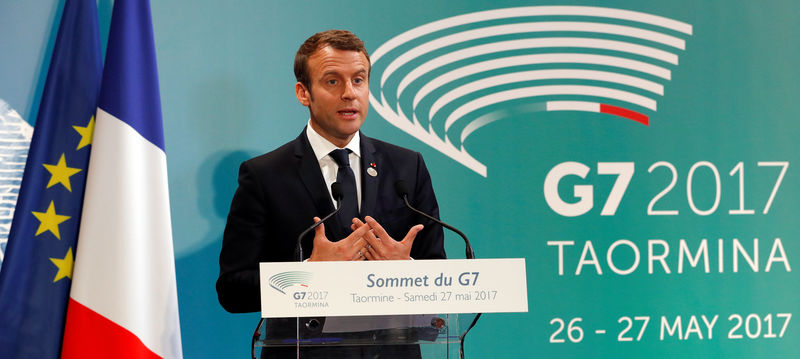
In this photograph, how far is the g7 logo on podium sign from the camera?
12.7ft

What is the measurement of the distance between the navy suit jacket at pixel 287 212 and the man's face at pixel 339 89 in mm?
119

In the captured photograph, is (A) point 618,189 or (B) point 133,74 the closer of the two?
(B) point 133,74

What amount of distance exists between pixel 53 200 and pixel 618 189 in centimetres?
262

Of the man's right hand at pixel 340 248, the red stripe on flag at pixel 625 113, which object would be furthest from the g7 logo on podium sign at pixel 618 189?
the man's right hand at pixel 340 248

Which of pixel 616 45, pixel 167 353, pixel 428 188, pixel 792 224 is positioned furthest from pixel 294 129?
pixel 792 224

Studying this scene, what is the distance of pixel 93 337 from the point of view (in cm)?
294

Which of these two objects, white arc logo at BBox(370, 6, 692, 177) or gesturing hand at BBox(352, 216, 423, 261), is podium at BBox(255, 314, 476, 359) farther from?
white arc logo at BBox(370, 6, 692, 177)

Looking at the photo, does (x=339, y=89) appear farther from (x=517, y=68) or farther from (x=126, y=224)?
(x=517, y=68)

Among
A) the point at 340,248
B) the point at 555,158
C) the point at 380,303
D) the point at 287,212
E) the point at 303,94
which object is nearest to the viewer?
the point at 380,303

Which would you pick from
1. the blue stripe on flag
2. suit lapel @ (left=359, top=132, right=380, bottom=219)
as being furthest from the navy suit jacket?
the blue stripe on flag

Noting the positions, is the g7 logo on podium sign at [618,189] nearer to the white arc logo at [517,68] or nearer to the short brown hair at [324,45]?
the white arc logo at [517,68]

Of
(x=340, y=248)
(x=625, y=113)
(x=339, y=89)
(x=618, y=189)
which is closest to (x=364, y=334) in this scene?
(x=340, y=248)

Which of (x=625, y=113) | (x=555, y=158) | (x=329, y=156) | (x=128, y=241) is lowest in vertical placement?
(x=128, y=241)

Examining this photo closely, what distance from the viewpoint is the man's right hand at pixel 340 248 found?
227 cm
